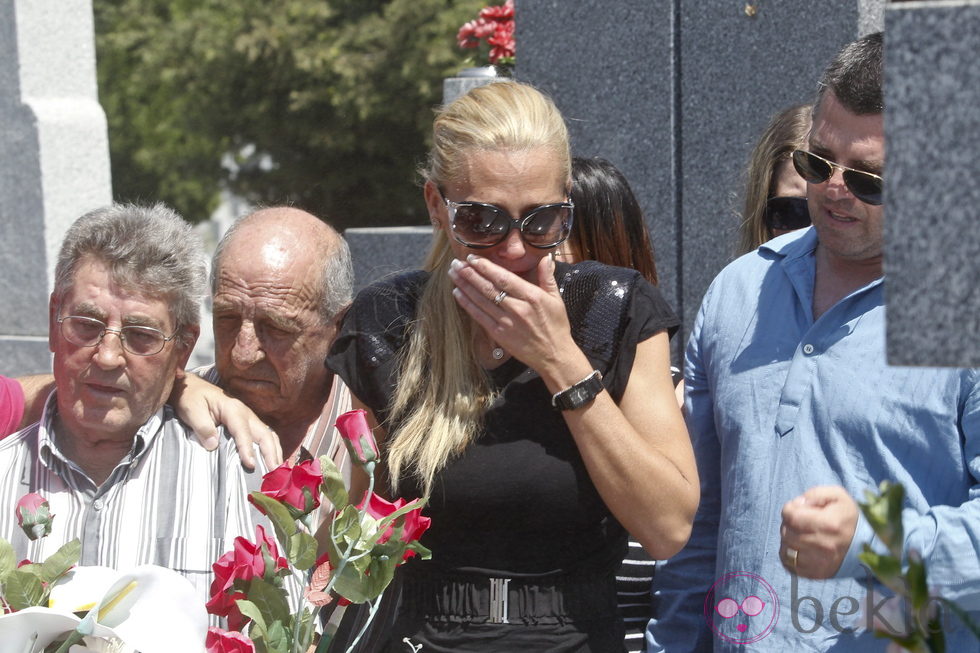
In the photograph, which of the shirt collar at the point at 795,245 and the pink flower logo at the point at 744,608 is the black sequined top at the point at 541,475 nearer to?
the pink flower logo at the point at 744,608

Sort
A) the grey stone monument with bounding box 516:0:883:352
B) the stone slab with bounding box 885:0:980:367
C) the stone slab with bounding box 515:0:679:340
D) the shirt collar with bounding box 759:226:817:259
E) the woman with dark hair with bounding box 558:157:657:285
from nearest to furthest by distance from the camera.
Result: the stone slab with bounding box 885:0:980:367
the shirt collar with bounding box 759:226:817:259
the woman with dark hair with bounding box 558:157:657:285
the grey stone monument with bounding box 516:0:883:352
the stone slab with bounding box 515:0:679:340

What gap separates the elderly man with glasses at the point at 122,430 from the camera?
291cm

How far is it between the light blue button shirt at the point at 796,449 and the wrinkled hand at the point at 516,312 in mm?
433

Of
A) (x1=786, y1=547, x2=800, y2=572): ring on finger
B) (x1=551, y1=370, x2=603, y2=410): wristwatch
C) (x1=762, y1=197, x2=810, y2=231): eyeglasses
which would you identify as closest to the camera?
(x1=786, y1=547, x2=800, y2=572): ring on finger

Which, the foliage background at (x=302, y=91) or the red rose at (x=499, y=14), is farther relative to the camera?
the foliage background at (x=302, y=91)

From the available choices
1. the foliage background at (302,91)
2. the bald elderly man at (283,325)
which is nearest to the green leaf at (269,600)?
the bald elderly man at (283,325)

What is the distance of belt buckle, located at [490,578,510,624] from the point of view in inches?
96.7

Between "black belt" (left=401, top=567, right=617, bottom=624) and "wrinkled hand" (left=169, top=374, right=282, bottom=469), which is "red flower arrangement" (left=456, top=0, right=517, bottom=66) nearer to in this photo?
"wrinkled hand" (left=169, top=374, right=282, bottom=469)

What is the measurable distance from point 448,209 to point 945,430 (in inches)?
39.9

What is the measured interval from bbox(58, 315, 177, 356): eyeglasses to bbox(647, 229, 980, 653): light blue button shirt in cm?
124

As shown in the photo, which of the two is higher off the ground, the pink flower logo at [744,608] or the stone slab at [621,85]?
the stone slab at [621,85]

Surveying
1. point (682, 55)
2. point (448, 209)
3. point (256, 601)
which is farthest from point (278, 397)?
point (682, 55)

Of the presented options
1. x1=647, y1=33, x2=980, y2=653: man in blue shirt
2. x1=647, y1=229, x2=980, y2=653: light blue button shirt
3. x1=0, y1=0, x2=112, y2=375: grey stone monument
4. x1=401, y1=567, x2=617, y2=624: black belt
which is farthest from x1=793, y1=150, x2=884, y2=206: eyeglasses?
x1=0, y1=0, x2=112, y2=375: grey stone monument

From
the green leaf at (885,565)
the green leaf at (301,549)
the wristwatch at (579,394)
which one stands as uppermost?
the green leaf at (885,565)
